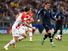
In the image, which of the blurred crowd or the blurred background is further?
the blurred crowd

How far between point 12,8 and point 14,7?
26cm

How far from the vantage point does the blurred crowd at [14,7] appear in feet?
110

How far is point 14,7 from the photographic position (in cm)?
3528

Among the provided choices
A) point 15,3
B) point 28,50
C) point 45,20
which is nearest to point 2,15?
point 15,3

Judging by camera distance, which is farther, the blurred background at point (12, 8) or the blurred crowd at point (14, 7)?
the blurred crowd at point (14, 7)

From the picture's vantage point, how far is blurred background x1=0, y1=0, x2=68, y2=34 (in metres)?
33.1

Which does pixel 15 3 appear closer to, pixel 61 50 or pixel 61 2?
pixel 61 2

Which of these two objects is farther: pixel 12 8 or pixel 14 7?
pixel 14 7

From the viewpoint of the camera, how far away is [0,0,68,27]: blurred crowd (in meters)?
33.5

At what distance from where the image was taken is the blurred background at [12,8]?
33062 millimetres

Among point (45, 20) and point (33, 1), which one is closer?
point (45, 20)

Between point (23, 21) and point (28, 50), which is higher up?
point (23, 21)

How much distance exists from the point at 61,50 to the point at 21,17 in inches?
91.2

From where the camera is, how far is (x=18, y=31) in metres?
15.6
